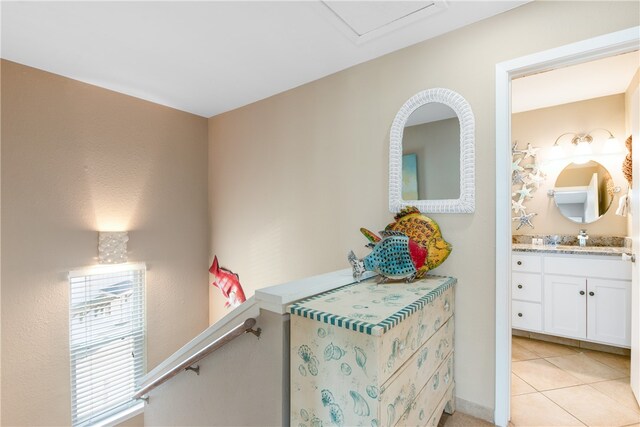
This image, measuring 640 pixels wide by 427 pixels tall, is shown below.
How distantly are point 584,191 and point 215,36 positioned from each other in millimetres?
3867

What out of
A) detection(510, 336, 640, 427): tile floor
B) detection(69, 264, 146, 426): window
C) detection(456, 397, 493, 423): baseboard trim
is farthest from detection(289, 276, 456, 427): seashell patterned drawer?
detection(69, 264, 146, 426): window

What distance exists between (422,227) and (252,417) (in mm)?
1373

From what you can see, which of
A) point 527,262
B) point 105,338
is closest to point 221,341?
point 105,338

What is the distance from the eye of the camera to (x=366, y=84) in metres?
2.31

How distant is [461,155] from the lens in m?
1.85

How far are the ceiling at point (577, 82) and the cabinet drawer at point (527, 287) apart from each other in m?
1.83

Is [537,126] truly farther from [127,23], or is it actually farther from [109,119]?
[109,119]

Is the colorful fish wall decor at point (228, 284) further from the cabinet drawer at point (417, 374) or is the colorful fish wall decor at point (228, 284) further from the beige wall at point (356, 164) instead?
the cabinet drawer at point (417, 374)

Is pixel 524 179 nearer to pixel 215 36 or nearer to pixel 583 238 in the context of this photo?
pixel 583 238

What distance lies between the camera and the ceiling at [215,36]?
1727 mm

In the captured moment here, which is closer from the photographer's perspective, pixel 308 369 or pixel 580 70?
pixel 308 369

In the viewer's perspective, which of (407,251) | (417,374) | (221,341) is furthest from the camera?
(407,251)

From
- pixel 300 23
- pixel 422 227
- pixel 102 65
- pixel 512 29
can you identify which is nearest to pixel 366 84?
pixel 300 23

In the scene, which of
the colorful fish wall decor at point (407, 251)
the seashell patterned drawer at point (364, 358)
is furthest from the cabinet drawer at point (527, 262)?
the seashell patterned drawer at point (364, 358)
